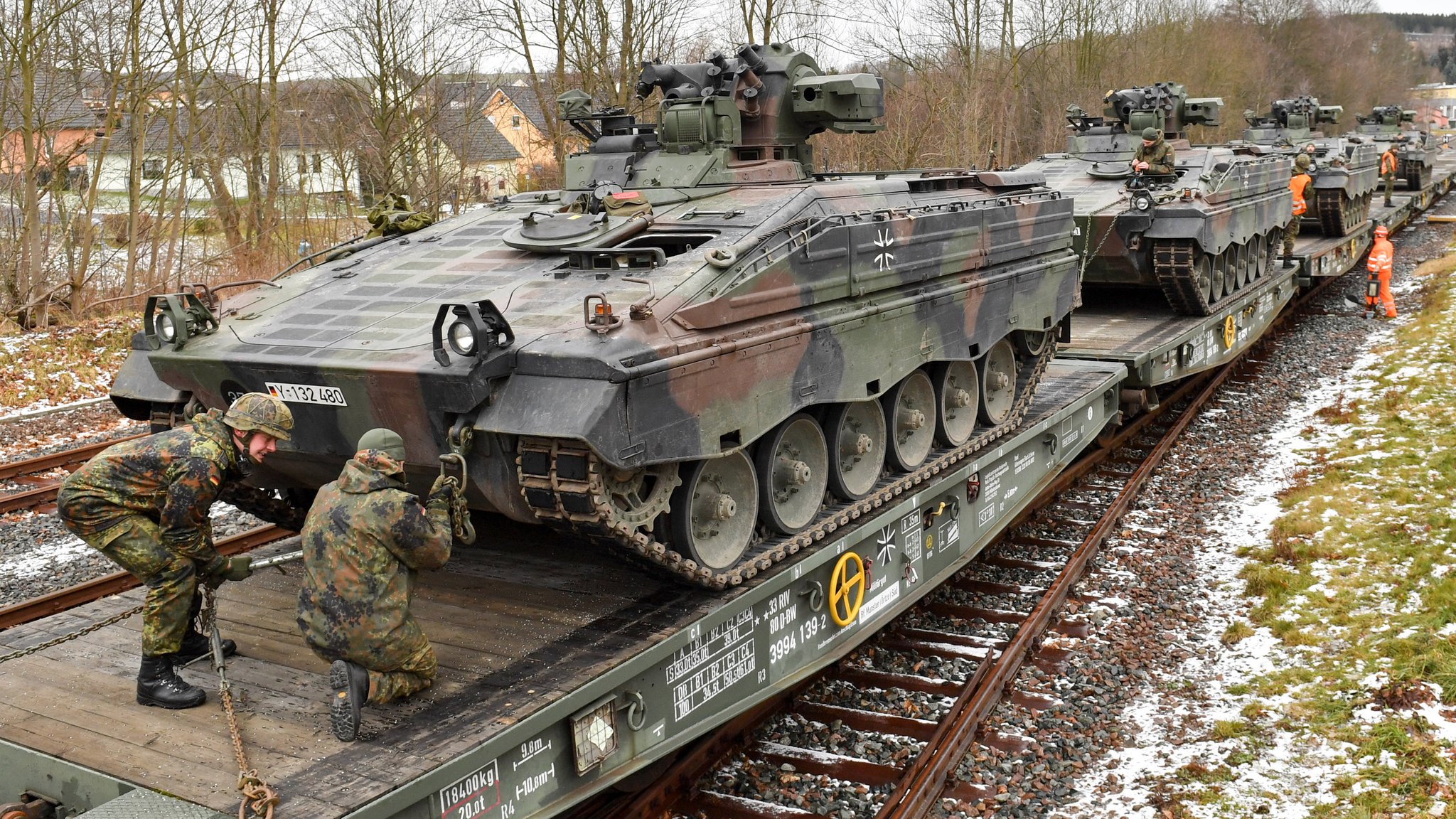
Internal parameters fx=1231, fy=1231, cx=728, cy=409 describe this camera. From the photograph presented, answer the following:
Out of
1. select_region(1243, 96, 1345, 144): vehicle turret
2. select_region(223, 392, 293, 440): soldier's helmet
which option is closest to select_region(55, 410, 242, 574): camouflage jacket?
select_region(223, 392, 293, 440): soldier's helmet

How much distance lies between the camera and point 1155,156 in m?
16.8

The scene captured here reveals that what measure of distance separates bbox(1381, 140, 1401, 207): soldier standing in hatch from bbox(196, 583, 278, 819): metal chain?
3240cm

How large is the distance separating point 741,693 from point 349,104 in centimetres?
2219

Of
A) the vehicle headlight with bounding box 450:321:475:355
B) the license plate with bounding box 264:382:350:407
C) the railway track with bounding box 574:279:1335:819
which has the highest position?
the vehicle headlight with bounding box 450:321:475:355

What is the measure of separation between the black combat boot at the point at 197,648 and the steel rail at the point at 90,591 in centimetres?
227

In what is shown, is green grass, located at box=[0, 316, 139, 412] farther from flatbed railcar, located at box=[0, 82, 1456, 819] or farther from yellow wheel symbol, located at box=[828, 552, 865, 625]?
yellow wheel symbol, located at box=[828, 552, 865, 625]

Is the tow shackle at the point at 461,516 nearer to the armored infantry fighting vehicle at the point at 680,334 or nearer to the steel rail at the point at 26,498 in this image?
the armored infantry fighting vehicle at the point at 680,334

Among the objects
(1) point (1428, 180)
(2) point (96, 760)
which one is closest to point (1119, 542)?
(2) point (96, 760)

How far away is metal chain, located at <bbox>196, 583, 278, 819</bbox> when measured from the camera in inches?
174

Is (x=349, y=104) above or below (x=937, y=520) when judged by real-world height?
above

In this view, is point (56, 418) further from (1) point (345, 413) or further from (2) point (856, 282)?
(2) point (856, 282)

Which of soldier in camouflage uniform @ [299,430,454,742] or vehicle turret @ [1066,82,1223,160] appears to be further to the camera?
vehicle turret @ [1066,82,1223,160]

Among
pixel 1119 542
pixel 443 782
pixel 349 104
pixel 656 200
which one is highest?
pixel 349 104

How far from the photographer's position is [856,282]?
778 centimetres
